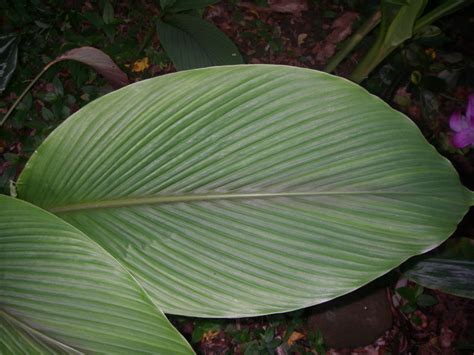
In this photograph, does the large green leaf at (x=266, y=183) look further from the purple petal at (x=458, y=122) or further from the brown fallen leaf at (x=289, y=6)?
the brown fallen leaf at (x=289, y=6)

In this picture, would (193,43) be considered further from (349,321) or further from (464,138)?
(349,321)

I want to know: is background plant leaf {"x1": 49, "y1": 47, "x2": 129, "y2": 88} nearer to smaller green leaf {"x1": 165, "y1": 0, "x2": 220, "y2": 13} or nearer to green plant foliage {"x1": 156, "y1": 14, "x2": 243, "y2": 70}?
green plant foliage {"x1": 156, "y1": 14, "x2": 243, "y2": 70}

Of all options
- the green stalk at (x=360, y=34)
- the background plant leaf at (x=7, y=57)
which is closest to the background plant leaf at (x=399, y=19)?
the green stalk at (x=360, y=34)

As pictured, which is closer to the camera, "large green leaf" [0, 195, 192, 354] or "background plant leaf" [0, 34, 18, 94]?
"large green leaf" [0, 195, 192, 354]


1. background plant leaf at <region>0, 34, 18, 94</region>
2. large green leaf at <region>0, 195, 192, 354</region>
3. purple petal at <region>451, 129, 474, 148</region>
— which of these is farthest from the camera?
background plant leaf at <region>0, 34, 18, 94</region>

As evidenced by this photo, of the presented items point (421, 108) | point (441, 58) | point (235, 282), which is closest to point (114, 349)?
point (235, 282)

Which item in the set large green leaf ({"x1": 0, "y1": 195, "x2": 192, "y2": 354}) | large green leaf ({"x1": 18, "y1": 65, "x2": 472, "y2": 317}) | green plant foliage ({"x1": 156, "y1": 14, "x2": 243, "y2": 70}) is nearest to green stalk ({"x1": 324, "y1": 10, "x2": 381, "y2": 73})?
green plant foliage ({"x1": 156, "y1": 14, "x2": 243, "y2": 70})
